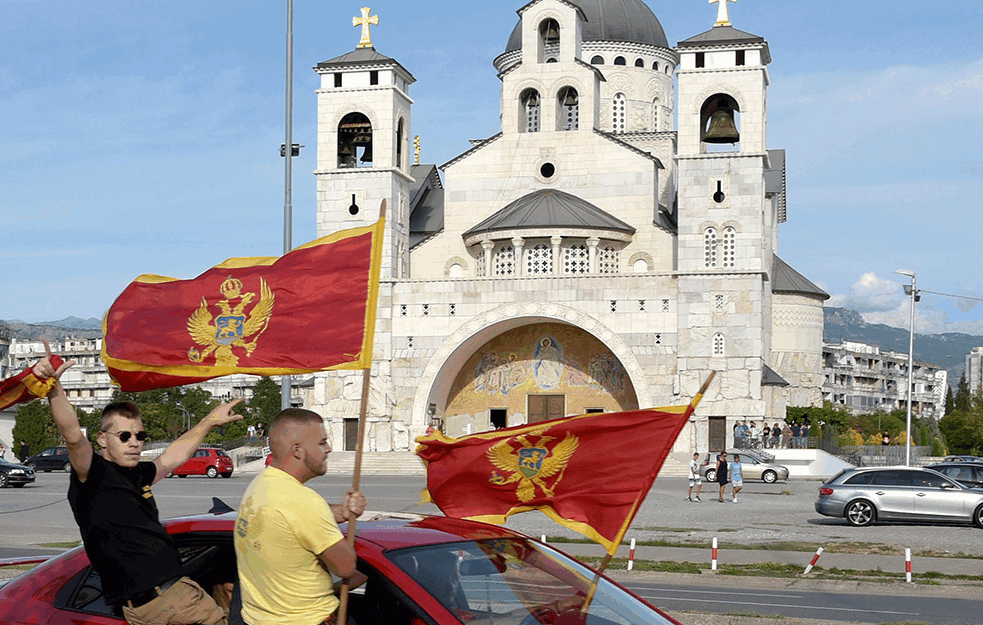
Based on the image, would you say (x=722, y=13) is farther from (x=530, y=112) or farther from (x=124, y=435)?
(x=124, y=435)

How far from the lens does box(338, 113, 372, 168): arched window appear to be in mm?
51156

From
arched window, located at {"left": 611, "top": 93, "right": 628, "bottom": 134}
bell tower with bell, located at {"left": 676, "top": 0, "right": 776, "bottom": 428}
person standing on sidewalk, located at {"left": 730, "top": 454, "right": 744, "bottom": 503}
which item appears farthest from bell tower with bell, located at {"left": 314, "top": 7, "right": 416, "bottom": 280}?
person standing on sidewalk, located at {"left": 730, "top": 454, "right": 744, "bottom": 503}

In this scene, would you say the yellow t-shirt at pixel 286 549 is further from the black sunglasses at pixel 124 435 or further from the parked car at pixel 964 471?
the parked car at pixel 964 471

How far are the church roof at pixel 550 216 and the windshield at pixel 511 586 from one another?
42851 millimetres

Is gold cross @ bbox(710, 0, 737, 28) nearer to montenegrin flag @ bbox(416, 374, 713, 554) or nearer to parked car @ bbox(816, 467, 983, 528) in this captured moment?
parked car @ bbox(816, 467, 983, 528)

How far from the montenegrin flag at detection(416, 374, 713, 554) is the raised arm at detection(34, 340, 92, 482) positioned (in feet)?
5.56

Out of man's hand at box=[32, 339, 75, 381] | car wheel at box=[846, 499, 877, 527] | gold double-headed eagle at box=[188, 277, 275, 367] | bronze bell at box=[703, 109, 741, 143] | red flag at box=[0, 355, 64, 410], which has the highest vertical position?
bronze bell at box=[703, 109, 741, 143]

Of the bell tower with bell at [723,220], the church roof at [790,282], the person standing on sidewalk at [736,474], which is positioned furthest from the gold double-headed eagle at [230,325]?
the church roof at [790,282]

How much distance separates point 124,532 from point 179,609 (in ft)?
1.38

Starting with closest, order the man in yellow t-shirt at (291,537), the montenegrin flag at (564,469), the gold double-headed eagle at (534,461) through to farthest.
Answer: the man in yellow t-shirt at (291,537) < the montenegrin flag at (564,469) < the gold double-headed eagle at (534,461)

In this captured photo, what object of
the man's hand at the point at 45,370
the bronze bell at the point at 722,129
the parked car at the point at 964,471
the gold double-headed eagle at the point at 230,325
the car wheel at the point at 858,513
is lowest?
the car wheel at the point at 858,513

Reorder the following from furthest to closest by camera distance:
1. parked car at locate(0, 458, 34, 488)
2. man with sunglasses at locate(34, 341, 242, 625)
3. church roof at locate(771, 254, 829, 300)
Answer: church roof at locate(771, 254, 829, 300) < parked car at locate(0, 458, 34, 488) < man with sunglasses at locate(34, 341, 242, 625)

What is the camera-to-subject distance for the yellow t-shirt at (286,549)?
4652 millimetres

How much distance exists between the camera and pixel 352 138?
51.8 m
